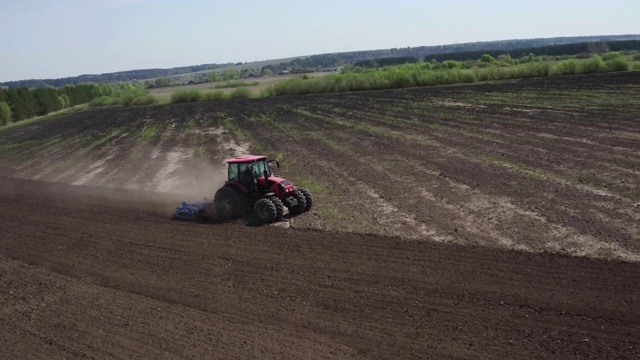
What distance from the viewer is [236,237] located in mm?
16266

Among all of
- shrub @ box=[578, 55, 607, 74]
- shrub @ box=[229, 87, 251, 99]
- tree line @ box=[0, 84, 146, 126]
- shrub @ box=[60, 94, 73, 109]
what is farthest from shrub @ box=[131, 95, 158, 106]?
shrub @ box=[578, 55, 607, 74]

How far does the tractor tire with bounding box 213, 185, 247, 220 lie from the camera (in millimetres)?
17797

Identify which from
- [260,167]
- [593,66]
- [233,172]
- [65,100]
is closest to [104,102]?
[65,100]

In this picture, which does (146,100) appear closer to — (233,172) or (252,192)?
(233,172)

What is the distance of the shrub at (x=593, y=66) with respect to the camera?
2576 inches

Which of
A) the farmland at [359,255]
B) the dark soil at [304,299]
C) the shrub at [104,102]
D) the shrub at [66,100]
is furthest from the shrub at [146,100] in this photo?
the dark soil at [304,299]

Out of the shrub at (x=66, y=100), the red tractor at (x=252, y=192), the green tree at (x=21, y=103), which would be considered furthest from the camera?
the shrub at (x=66, y=100)

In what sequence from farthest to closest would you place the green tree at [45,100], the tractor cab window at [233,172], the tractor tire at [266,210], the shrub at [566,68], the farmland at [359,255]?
the green tree at [45,100]
the shrub at [566,68]
the tractor cab window at [233,172]
the tractor tire at [266,210]
the farmland at [359,255]

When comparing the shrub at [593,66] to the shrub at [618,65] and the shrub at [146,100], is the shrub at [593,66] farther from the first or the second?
the shrub at [146,100]

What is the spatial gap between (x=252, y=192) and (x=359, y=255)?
5189 mm

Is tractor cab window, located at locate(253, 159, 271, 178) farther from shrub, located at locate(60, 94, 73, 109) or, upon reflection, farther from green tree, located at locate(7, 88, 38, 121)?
shrub, located at locate(60, 94, 73, 109)

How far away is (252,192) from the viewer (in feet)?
59.4

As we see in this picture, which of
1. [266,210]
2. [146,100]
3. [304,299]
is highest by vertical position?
[146,100]

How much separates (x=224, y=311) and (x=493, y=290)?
522 centimetres
